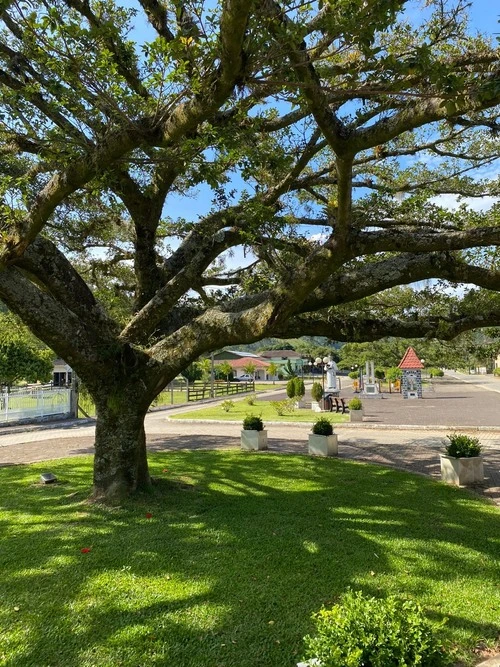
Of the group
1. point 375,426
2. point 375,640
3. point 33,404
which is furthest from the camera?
point 33,404

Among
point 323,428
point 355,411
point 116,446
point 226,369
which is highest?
point 226,369

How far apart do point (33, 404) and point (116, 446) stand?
14856 mm

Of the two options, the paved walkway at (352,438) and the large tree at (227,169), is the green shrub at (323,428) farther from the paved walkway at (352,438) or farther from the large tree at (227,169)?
the large tree at (227,169)

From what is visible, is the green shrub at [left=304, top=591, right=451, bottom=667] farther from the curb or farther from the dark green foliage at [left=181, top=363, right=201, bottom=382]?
the dark green foliage at [left=181, top=363, right=201, bottom=382]

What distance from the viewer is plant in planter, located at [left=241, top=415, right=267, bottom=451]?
12.4m

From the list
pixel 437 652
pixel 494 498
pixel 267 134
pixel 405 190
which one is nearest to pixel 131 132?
pixel 267 134

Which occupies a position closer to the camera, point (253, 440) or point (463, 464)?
point (463, 464)

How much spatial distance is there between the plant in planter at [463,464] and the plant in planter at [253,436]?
4835mm

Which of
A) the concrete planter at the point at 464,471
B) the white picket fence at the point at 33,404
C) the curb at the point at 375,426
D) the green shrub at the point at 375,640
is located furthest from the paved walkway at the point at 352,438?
the green shrub at the point at 375,640

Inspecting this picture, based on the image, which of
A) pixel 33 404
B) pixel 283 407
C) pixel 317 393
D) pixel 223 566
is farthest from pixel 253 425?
pixel 317 393

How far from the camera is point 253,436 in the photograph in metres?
12.4

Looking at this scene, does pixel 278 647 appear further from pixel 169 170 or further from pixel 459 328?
pixel 169 170

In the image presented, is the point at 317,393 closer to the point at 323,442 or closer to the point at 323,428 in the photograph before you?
the point at 323,428

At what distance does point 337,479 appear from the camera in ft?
28.5
